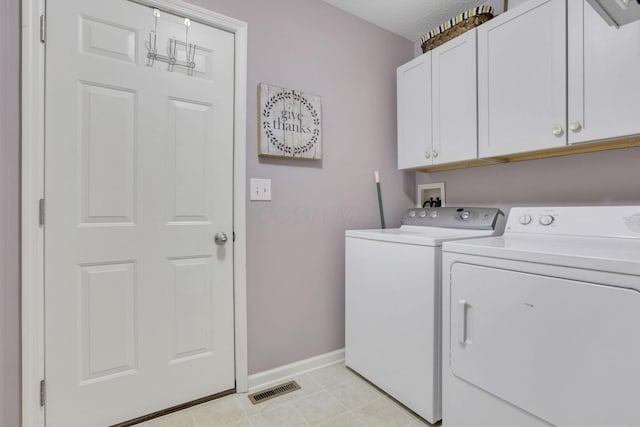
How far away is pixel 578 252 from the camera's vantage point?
1063 millimetres

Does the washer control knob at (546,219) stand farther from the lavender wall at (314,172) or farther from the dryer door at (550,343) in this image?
the lavender wall at (314,172)

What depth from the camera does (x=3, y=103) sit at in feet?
4.14

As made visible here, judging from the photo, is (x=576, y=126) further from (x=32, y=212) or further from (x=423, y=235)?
(x=32, y=212)

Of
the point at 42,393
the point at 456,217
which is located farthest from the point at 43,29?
the point at 456,217

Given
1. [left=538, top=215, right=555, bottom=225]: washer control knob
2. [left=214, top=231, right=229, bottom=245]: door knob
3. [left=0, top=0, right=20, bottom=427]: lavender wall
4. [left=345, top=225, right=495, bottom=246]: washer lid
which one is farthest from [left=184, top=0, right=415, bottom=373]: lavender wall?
[left=538, top=215, right=555, bottom=225]: washer control knob

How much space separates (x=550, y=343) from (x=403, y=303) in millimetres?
641

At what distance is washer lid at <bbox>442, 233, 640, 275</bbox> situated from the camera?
93 cm

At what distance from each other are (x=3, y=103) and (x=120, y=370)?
49.1 inches

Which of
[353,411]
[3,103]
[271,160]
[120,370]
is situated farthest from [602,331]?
[3,103]

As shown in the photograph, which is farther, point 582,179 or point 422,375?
point 582,179

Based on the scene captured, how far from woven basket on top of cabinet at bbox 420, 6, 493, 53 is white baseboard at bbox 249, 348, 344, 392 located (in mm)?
2126

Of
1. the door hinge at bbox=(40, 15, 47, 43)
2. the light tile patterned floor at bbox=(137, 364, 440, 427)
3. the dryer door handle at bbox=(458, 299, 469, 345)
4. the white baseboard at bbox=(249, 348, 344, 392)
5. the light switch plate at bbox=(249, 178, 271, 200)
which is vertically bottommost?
the light tile patterned floor at bbox=(137, 364, 440, 427)

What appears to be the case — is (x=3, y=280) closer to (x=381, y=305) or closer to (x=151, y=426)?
(x=151, y=426)

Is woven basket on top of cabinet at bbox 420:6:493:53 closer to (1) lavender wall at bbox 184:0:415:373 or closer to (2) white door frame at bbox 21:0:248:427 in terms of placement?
(1) lavender wall at bbox 184:0:415:373
